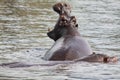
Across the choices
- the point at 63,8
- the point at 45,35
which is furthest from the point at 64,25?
the point at 45,35

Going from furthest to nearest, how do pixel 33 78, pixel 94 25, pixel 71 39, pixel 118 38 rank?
pixel 94 25 → pixel 118 38 → pixel 71 39 → pixel 33 78

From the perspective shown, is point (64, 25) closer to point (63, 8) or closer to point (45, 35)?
point (63, 8)

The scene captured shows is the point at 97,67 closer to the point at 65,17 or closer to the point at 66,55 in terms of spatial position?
the point at 66,55

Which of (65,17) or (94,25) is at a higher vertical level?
(65,17)

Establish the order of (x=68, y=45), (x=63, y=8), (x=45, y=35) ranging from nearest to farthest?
(x=68, y=45) → (x=63, y=8) → (x=45, y=35)

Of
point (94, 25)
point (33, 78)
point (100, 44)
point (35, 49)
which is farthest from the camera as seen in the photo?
point (94, 25)

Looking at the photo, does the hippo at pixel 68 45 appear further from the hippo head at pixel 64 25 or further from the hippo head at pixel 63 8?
the hippo head at pixel 63 8

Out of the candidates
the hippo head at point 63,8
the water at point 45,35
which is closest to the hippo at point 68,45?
the hippo head at point 63,8

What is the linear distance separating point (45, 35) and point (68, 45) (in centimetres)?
492

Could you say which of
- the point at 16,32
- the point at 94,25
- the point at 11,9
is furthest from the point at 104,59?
the point at 11,9

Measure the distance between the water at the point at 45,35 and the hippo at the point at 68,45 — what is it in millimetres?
365

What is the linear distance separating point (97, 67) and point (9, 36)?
5632 mm

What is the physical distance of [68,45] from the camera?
11.5m

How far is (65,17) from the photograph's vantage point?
12.1 m
